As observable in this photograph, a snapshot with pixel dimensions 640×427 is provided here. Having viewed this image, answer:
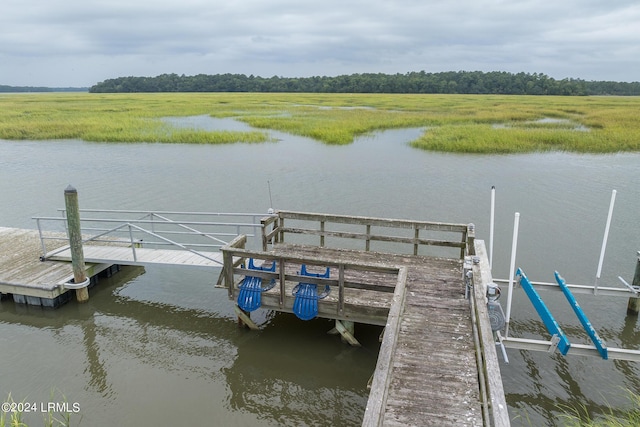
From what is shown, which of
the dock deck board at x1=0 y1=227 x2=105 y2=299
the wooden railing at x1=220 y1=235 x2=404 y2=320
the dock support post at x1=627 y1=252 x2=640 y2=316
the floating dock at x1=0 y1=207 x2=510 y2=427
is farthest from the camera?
the dock deck board at x1=0 y1=227 x2=105 y2=299

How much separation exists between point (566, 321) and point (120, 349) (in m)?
9.04

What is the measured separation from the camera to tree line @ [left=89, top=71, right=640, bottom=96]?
119438 mm

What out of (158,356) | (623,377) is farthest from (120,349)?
(623,377)

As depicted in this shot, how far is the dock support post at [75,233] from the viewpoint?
983cm

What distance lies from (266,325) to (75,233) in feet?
15.1

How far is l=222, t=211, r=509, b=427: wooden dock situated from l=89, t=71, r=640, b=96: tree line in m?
115

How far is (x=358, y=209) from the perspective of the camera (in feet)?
58.7

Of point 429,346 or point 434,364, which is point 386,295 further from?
point 434,364

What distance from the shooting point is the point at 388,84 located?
119688mm

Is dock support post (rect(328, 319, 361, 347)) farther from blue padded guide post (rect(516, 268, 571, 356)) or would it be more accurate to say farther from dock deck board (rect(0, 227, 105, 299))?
dock deck board (rect(0, 227, 105, 299))

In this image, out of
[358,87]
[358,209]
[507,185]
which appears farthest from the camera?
[358,87]

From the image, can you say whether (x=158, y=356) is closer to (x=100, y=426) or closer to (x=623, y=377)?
(x=100, y=426)

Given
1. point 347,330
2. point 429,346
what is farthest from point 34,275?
point 429,346

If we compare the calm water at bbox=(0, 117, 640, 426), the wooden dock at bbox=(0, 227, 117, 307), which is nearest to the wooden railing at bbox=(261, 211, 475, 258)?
the calm water at bbox=(0, 117, 640, 426)
